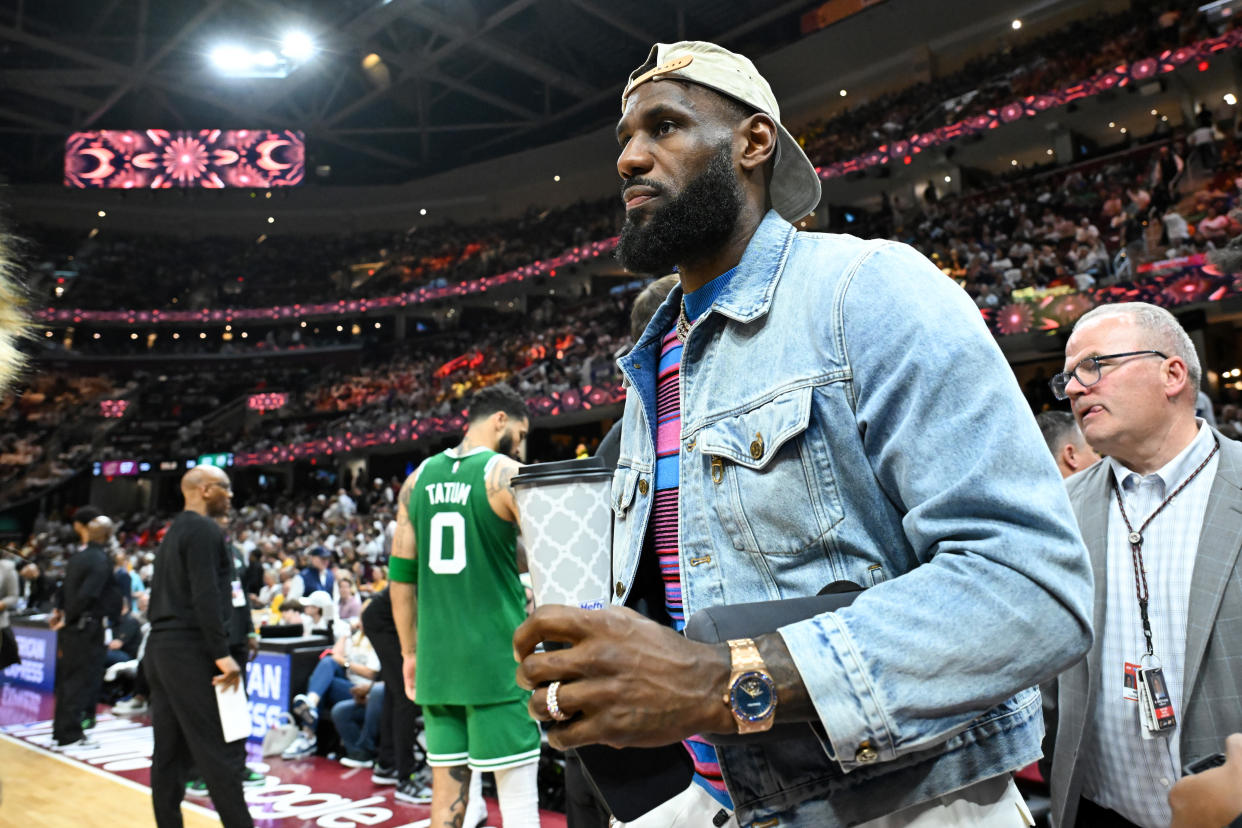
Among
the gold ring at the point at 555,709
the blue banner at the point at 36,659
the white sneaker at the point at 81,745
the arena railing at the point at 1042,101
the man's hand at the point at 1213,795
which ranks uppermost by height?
the arena railing at the point at 1042,101

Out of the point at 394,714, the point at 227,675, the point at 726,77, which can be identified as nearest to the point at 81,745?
the point at 394,714

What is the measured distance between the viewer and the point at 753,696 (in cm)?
79

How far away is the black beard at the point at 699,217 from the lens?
1.21m

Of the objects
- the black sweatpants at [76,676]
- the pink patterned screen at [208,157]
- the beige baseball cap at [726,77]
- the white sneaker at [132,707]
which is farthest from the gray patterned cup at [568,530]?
the pink patterned screen at [208,157]

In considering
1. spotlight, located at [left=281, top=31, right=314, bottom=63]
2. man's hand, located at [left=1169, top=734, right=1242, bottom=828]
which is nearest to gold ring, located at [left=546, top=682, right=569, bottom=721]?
man's hand, located at [left=1169, top=734, right=1242, bottom=828]

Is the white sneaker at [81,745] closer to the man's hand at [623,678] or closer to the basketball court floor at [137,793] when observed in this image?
the basketball court floor at [137,793]

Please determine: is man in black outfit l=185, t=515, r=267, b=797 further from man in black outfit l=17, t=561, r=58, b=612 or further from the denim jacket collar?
man in black outfit l=17, t=561, r=58, b=612

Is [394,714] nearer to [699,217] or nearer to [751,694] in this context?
[699,217]

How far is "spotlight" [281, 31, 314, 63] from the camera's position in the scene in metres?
19.6

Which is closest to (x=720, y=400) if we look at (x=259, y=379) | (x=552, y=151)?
(x=552, y=151)

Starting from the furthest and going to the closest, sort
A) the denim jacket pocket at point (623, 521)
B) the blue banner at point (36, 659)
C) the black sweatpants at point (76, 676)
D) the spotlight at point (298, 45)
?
1. the spotlight at point (298, 45)
2. the blue banner at point (36, 659)
3. the black sweatpants at point (76, 676)
4. the denim jacket pocket at point (623, 521)

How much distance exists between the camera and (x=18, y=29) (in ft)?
63.6

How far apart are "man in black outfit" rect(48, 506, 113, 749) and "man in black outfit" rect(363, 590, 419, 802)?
2807mm

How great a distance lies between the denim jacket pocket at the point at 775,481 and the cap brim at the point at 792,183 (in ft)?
1.69
